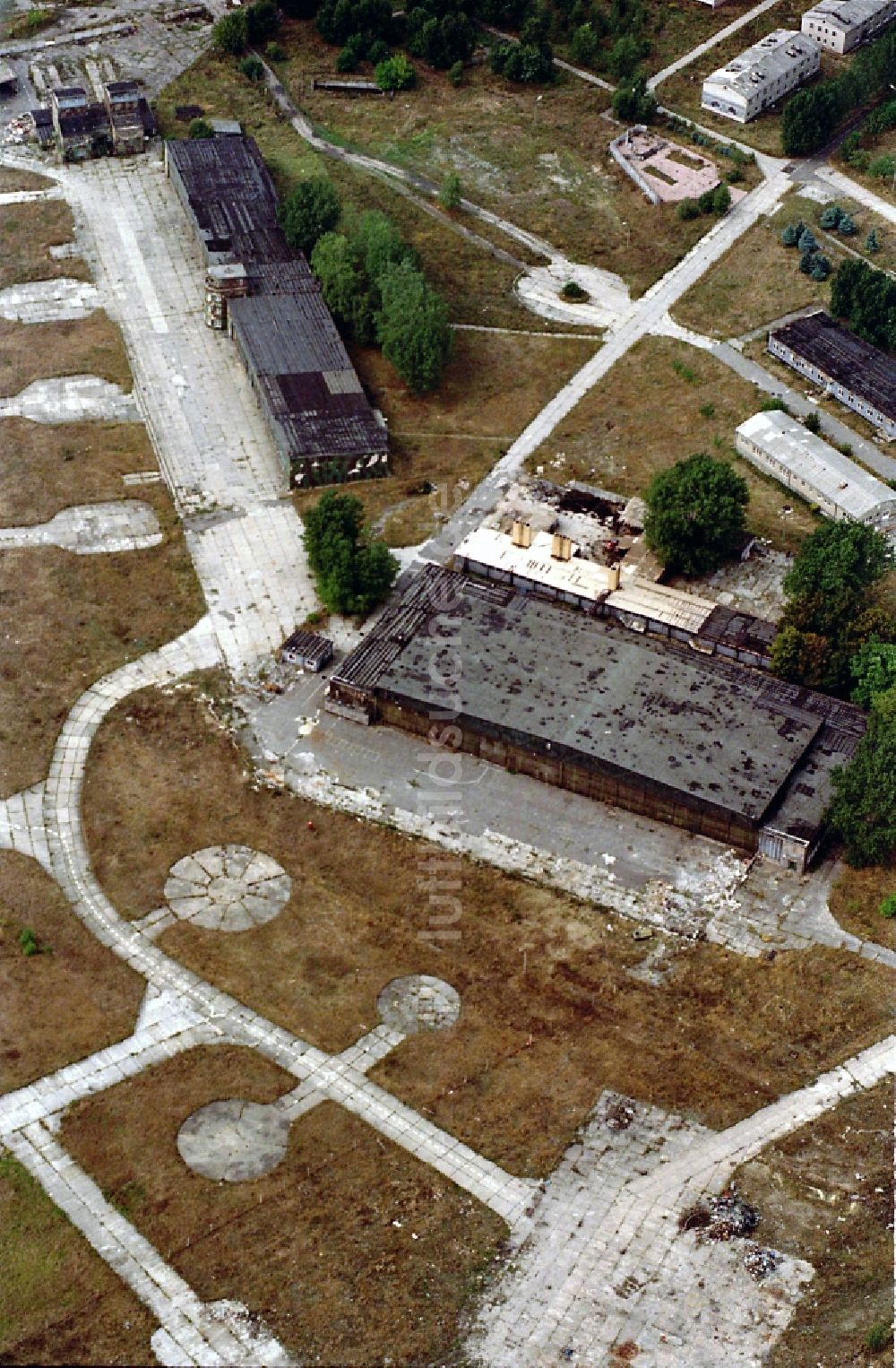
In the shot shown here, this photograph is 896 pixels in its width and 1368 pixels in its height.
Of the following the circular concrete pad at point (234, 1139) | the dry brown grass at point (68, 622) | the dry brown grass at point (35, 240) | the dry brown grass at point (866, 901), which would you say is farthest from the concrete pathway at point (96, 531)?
the dry brown grass at point (866, 901)

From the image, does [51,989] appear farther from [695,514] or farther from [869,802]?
[695,514]

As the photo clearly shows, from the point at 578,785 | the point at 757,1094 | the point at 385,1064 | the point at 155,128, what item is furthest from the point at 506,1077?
the point at 155,128

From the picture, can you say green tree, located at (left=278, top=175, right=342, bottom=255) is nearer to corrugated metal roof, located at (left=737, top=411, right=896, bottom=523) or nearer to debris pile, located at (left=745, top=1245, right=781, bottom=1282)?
corrugated metal roof, located at (left=737, top=411, right=896, bottom=523)

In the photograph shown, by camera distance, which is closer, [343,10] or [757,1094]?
[757,1094]

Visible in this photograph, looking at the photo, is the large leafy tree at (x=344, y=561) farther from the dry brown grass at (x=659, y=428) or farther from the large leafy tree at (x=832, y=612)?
the large leafy tree at (x=832, y=612)

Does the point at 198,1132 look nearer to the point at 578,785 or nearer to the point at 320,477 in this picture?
the point at 578,785

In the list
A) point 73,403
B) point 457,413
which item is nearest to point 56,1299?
point 73,403
